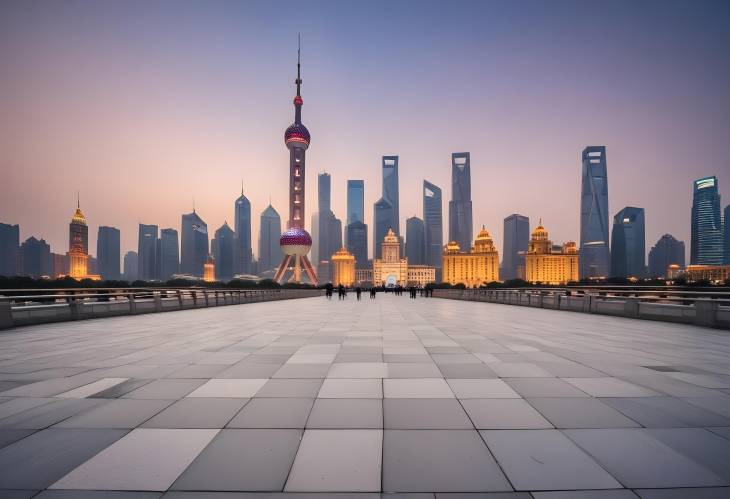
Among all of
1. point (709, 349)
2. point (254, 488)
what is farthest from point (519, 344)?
point (254, 488)

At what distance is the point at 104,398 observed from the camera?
16.7 feet

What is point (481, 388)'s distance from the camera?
5555 mm

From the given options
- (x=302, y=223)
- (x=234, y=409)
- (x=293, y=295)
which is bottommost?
(x=293, y=295)

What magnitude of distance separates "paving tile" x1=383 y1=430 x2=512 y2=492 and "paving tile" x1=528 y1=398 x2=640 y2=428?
1.27 metres

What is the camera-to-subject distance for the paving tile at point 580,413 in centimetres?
417

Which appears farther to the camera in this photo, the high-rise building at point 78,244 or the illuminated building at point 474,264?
the illuminated building at point 474,264

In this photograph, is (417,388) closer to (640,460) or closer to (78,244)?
(640,460)

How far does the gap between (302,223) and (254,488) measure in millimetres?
171042

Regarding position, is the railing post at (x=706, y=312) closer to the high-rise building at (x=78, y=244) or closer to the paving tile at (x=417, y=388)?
the paving tile at (x=417, y=388)

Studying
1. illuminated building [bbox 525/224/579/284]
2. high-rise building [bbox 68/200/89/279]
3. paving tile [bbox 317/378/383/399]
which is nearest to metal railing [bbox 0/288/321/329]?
paving tile [bbox 317/378/383/399]

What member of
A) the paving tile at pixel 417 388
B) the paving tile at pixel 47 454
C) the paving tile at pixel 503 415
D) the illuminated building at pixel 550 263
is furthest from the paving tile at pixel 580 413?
the illuminated building at pixel 550 263

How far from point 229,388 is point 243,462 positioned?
2455mm

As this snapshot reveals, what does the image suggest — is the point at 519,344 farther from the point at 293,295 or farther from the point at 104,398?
the point at 293,295

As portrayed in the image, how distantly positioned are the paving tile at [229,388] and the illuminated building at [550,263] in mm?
187790
